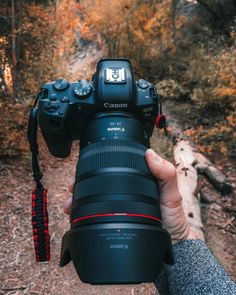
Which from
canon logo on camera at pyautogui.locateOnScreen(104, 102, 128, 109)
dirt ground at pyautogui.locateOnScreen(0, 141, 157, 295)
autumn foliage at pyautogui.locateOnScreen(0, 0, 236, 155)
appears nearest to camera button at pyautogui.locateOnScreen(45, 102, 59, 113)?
canon logo on camera at pyautogui.locateOnScreen(104, 102, 128, 109)

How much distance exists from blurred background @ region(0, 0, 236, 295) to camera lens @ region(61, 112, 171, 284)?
2.20m

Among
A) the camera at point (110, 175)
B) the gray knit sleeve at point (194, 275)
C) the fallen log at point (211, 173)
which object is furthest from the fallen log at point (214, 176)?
the gray knit sleeve at point (194, 275)

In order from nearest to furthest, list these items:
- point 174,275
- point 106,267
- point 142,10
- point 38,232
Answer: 1. point 106,267
2. point 174,275
3. point 38,232
4. point 142,10

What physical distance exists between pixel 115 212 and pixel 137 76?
1167 cm

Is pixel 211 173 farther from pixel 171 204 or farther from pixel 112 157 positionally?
pixel 112 157

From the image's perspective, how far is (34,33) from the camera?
6.79 metres

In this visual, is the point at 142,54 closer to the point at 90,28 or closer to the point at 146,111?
the point at 90,28

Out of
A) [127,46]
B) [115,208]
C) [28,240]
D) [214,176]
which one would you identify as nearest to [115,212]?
[115,208]

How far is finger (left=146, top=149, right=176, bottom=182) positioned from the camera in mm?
1359

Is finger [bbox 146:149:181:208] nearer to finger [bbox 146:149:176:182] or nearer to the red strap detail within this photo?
finger [bbox 146:149:176:182]

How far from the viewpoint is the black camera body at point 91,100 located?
5.00 feet

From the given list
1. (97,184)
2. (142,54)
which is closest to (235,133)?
(97,184)

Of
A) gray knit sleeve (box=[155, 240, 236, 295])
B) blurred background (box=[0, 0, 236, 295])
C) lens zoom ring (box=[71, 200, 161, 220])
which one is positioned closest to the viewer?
lens zoom ring (box=[71, 200, 161, 220])

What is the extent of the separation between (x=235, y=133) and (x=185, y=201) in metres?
2.37
